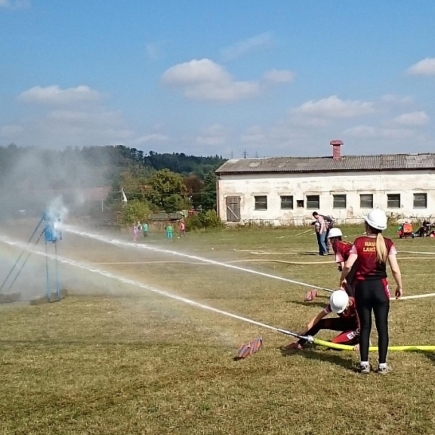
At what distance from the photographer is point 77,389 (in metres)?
7.85

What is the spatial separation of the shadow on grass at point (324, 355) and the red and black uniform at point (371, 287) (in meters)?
0.62

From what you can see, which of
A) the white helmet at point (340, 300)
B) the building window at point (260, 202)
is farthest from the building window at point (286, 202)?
the white helmet at point (340, 300)

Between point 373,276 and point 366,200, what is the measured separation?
49.0 m

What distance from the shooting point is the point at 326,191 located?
56.6m

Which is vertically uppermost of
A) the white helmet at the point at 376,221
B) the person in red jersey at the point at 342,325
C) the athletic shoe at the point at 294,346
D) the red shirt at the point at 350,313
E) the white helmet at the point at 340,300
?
Result: the white helmet at the point at 376,221

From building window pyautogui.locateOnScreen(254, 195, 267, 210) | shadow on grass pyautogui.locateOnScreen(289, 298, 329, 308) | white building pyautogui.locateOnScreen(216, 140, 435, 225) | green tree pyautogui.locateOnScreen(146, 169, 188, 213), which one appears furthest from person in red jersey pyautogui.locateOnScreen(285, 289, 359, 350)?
green tree pyautogui.locateOnScreen(146, 169, 188, 213)

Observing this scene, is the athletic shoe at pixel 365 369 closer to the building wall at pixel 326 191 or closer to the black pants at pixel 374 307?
the black pants at pixel 374 307

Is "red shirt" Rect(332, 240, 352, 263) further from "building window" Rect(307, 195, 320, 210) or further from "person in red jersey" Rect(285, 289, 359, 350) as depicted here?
"building window" Rect(307, 195, 320, 210)

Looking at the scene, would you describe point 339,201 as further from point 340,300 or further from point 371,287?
point 371,287

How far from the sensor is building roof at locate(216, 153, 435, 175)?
55.3 metres

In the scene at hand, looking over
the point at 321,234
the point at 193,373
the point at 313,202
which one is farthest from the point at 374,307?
the point at 313,202

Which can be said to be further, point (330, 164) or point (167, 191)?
point (167, 191)


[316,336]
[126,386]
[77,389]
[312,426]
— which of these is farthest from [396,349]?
[77,389]

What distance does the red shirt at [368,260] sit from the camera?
26.0 ft
